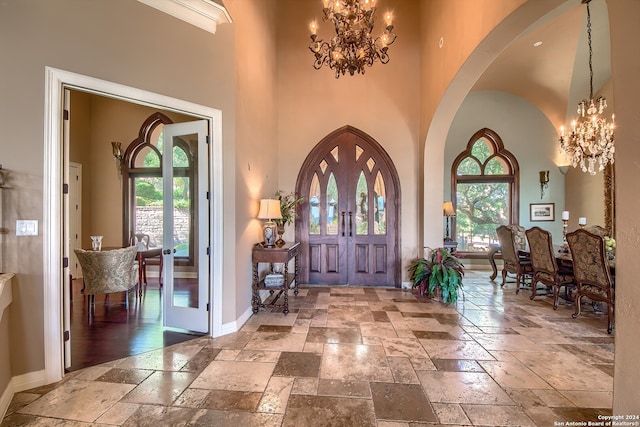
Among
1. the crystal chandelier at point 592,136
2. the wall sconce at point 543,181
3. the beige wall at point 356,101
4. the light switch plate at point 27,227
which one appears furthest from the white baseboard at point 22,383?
the wall sconce at point 543,181

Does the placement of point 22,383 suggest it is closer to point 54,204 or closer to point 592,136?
point 54,204

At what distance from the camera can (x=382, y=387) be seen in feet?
7.19

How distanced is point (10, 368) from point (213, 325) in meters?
1.56

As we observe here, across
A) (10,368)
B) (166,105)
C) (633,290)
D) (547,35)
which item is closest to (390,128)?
(547,35)

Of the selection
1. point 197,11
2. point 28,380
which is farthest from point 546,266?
point 28,380

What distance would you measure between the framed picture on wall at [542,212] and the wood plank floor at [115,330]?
7.86 meters

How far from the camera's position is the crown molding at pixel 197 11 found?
9.08 feet

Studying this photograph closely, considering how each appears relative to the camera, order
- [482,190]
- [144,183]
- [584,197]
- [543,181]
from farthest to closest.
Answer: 1. [482,190]
2. [543,181]
3. [584,197]
4. [144,183]

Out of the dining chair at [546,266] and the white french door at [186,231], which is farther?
the dining chair at [546,266]

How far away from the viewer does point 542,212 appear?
22.5ft

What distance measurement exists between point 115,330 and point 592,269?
5.89 metres

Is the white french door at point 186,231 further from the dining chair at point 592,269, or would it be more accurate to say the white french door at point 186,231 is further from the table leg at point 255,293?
the dining chair at point 592,269

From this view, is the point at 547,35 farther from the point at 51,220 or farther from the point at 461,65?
the point at 51,220

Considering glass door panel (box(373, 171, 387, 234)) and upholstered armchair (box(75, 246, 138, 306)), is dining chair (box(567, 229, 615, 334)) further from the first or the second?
upholstered armchair (box(75, 246, 138, 306))
